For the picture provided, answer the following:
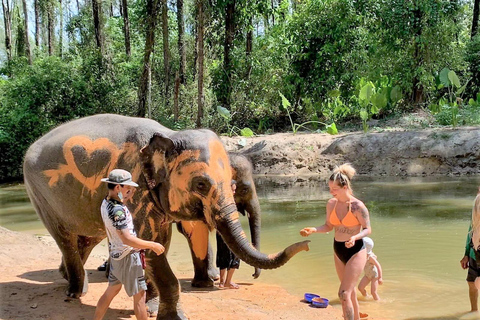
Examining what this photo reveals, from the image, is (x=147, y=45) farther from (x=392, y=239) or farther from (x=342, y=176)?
(x=342, y=176)

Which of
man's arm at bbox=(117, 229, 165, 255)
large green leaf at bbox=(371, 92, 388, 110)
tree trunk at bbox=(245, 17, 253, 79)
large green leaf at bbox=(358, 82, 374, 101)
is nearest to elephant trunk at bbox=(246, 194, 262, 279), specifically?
man's arm at bbox=(117, 229, 165, 255)

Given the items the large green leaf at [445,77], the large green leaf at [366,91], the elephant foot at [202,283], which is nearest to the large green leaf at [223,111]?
the large green leaf at [366,91]

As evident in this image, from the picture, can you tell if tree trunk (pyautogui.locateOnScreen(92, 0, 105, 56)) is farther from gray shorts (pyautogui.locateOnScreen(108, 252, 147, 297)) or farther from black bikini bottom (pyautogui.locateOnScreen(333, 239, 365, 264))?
gray shorts (pyautogui.locateOnScreen(108, 252, 147, 297))

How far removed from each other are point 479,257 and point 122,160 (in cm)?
347

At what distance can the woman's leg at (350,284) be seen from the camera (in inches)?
190

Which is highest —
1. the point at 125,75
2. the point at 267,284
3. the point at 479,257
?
the point at 125,75

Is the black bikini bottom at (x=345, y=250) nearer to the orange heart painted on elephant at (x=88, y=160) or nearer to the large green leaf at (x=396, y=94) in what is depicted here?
the orange heart painted on elephant at (x=88, y=160)

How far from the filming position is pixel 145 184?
16.1ft

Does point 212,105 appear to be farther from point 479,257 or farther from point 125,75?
point 479,257

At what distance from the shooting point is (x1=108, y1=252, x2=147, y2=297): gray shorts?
438 cm

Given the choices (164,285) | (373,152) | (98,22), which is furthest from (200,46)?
(164,285)

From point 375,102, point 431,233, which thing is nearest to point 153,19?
point 375,102

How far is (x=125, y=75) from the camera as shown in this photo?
2477cm

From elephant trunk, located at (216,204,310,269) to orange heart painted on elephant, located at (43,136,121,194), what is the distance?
127 cm
